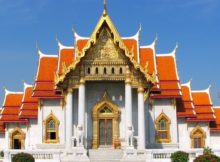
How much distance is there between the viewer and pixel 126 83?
27562 mm

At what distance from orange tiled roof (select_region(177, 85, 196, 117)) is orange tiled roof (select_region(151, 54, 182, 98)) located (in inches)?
37.9

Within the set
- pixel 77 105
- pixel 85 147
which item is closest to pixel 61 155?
pixel 85 147

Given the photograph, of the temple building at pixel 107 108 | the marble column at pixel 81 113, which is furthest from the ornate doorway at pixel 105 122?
the marble column at pixel 81 113

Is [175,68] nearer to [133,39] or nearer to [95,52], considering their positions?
[133,39]

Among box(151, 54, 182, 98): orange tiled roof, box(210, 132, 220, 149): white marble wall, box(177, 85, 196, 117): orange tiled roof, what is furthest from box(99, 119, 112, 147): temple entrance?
box(210, 132, 220, 149): white marble wall

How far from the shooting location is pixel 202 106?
33.2 meters

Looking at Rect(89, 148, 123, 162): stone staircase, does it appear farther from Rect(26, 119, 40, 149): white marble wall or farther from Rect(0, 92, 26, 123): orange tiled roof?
Rect(0, 92, 26, 123): orange tiled roof

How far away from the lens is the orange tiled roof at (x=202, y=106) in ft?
105

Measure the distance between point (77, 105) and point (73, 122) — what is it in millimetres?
1044

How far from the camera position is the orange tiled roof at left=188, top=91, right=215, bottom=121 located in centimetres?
3201

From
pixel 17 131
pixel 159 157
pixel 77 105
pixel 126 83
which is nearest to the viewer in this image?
pixel 159 157

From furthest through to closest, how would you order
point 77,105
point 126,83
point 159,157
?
point 77,105, point 126,83, point 159,157

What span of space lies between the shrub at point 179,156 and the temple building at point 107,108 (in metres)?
1.09

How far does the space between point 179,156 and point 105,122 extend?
638 cm
